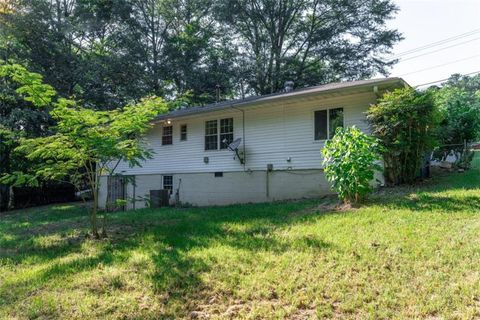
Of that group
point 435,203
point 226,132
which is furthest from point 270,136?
point 435,203

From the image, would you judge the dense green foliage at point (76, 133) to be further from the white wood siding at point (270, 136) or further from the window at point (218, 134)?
the window at point (218, 134)

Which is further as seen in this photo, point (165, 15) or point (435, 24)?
point (165, 15)

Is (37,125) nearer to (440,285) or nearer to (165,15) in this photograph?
(165,15)

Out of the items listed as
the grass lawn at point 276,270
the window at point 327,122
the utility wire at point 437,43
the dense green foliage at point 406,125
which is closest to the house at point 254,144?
the window at point 327,122

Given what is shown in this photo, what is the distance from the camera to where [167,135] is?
1420cm

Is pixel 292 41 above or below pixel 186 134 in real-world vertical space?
above

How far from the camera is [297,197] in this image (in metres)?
10.4

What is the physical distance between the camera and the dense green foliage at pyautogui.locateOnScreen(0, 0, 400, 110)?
21.1 metres

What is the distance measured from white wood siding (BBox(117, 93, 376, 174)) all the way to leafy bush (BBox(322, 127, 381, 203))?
286 centimetres

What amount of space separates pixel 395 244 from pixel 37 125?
18350 millimetres

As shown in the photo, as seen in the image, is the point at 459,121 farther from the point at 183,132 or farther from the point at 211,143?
the point at 183,132

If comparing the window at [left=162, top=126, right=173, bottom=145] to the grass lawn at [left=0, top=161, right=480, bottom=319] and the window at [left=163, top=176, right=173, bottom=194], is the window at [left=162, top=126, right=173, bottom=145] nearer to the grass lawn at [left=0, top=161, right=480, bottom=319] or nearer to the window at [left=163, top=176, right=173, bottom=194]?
the window at [left=163, top=176, right=173, bottom=194]

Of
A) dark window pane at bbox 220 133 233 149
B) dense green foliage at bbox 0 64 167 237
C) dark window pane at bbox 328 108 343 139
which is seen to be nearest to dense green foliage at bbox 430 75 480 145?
dark window pane at bbox 328 108 343 139

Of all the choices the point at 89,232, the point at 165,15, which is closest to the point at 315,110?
the point at 89,232
